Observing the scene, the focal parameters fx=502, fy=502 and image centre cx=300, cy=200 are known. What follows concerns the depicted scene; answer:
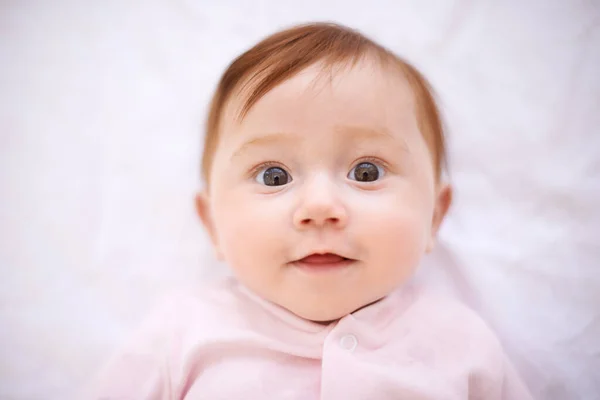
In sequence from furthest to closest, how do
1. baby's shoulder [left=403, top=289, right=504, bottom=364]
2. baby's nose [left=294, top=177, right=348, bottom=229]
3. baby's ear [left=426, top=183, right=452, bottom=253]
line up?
1. baby's ear [left=426, top=183, right=452, bottom=253]
2. baby's shoulder [left=403, top=289, right=504, bottom=364]
3. baby's nose [left=294, top=177, right=348, bottom=229]

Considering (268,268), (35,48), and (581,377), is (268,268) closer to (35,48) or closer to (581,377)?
(581,377)

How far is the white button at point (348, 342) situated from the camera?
0.89 meters

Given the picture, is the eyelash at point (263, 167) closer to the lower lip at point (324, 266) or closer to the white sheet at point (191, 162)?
the lower lip at point (324, 266)

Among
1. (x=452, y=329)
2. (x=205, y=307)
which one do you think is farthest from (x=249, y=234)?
(x=452, y=329)

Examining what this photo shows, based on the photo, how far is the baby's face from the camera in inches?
33.2

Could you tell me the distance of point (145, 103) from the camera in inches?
52.8

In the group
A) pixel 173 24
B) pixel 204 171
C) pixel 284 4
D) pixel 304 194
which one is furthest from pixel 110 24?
pixel 304 194

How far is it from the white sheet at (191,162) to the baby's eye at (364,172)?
0.42m

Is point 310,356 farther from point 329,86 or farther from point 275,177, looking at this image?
point 329,86

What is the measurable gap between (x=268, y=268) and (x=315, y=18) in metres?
0.75

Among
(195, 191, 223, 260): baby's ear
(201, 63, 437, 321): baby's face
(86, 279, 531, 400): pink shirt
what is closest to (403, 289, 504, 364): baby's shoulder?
(86, 279, 531, 400): pink shirt

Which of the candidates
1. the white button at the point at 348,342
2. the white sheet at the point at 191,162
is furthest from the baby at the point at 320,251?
the white sheet at the point at 191,162

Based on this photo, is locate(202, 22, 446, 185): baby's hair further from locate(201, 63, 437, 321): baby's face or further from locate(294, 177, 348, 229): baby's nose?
locate(294, 177, 348, 229): baby's nose

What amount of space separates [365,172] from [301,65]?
22cm
